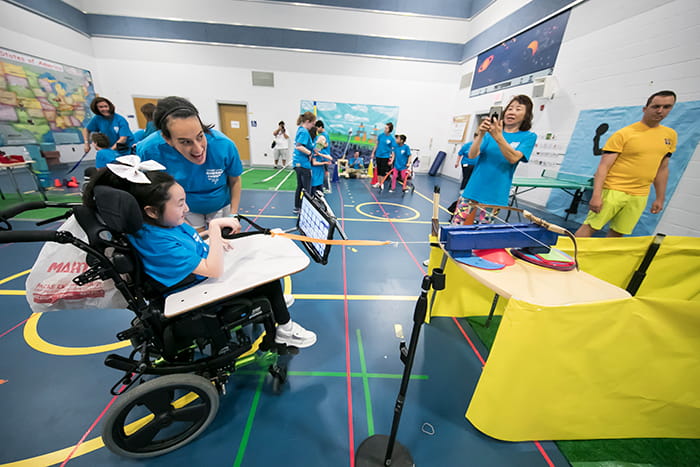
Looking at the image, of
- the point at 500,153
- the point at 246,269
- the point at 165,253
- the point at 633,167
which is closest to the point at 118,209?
the point at 165,253

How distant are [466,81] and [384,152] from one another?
5.36 metres

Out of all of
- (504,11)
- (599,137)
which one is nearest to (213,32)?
(504,11)

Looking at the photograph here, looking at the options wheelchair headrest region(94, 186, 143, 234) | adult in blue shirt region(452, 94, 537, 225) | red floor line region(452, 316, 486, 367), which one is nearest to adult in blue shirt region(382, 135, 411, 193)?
adult in blue shirt region(452, 94, 537, 225)

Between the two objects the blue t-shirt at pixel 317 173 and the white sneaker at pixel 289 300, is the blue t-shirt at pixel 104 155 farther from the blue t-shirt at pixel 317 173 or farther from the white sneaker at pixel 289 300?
the white sneaker at pixel 289 300

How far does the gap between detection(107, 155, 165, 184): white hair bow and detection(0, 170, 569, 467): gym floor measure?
142 cm

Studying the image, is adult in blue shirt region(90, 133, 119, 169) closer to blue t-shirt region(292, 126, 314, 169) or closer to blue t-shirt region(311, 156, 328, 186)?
blue t-shirt region(292, 126, 314, 169)

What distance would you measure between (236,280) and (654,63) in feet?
22.9

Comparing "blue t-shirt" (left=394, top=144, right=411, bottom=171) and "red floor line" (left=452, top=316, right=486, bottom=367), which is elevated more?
"blue t-shirt" (left=394, top=144, right=411, bottom=171)

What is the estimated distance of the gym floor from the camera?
4.47ft

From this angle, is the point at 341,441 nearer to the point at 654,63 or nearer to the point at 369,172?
the point at 654,63

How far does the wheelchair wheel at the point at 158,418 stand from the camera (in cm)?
116

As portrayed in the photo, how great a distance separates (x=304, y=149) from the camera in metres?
4.19

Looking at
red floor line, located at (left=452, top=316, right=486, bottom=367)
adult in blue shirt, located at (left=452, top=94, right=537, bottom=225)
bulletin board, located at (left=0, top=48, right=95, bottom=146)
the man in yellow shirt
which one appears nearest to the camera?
red floor line, located at (left=452, top=316, right=486, bottom=367)

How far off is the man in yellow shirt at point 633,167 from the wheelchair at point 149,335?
3797 millimetres
